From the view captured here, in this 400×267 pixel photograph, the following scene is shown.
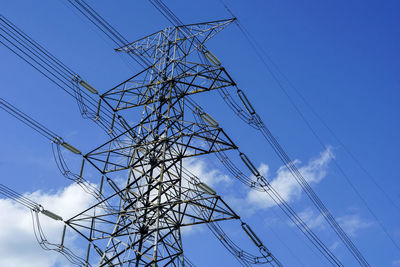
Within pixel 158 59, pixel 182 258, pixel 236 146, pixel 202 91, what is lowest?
pixel 182 258

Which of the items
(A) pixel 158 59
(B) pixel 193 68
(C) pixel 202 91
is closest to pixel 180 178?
(C) pixel 202 91

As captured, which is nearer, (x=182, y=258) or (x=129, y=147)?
(x=182, y=258)

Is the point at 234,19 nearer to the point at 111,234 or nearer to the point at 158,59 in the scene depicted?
the point at 158,59

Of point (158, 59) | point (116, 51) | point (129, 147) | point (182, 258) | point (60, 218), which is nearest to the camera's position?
point (182, 258)

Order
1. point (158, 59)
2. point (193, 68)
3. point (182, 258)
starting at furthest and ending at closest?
point (158, 59) < point (193, 68) < point (182, 258)

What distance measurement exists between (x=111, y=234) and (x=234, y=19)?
11066 millimetres

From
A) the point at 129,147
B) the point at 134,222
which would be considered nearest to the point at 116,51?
the point at 129,147

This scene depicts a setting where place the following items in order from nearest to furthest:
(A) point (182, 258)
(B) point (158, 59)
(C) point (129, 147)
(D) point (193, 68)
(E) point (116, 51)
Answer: (A) point (182, 258), (C) point (129, 147), (D) point (193, 68), (B) point (158, 59), (E) point (116, 51)

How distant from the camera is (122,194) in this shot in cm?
1534

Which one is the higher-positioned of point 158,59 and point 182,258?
point 158,59

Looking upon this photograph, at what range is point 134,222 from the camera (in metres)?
14.1

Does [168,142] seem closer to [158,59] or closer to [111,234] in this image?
[111,234]

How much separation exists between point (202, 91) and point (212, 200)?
4.93 meters

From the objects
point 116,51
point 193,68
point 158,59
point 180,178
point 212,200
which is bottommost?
point 212,200
